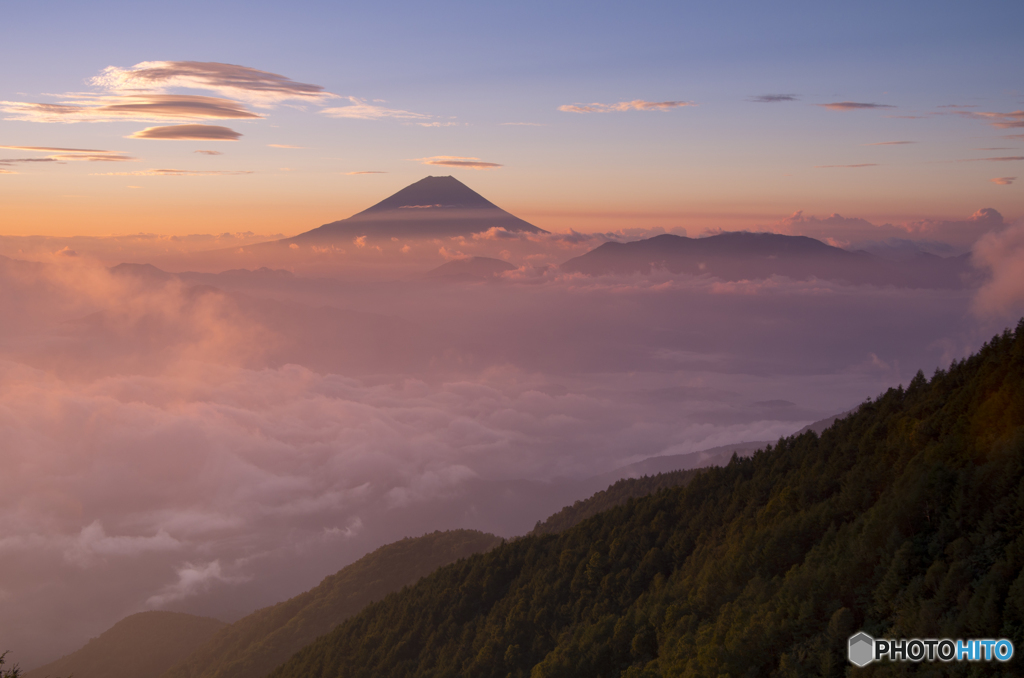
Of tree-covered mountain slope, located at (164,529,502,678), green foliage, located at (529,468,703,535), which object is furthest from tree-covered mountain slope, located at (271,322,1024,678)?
tree-covered mountain slope, located at (164,529,502,678)

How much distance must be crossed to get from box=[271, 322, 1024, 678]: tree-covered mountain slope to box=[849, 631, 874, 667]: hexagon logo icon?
634 millimetres

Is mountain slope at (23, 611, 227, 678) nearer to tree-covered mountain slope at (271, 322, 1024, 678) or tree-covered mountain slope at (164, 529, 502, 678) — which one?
tree-covered mountain slope at (164, 529, 502, 678)

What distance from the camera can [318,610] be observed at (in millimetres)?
143125

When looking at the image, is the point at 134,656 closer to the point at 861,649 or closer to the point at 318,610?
the point at 318,610

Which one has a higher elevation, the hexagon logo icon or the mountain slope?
the hexagon logo icon

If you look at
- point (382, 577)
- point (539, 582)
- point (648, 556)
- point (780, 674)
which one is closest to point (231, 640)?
point (382, 577)

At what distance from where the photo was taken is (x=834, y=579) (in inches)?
1161

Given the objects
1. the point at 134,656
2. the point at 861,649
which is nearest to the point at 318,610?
the point at 134,656

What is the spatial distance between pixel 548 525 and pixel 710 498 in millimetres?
80917

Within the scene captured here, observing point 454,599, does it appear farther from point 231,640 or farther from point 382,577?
point 231,640

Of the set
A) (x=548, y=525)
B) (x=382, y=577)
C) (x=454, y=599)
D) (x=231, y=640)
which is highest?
(x=454, y=599)

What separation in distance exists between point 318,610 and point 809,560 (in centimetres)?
13264

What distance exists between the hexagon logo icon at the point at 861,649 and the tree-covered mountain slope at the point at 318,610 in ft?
400

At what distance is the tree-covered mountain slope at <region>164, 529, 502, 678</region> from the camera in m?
131
